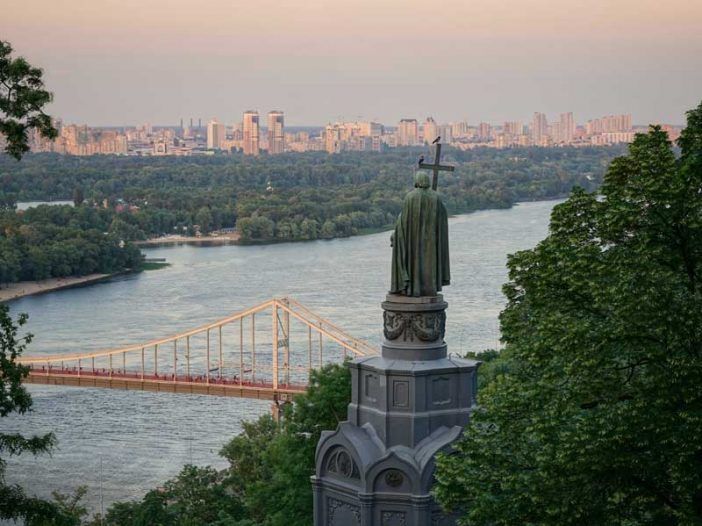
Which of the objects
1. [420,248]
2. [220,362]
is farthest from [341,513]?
[220,362]

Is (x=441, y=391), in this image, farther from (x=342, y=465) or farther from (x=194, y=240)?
(x=194, y=240)

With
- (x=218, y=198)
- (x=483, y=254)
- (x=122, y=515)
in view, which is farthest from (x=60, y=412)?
(x=218, y=198)

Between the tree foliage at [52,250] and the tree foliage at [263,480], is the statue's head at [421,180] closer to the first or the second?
the tree foliage at [263,480]

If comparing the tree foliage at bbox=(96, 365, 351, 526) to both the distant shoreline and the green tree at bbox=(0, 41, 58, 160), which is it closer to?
the green tree at bbox=(0, 41, 58, 160)

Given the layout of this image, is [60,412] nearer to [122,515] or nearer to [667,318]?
[122,515]

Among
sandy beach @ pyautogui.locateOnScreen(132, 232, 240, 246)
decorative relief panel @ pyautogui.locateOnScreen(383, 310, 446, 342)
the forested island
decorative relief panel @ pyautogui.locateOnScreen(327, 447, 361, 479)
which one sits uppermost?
decorative relief panel @ pyautogui.locateOnScreen(383, 310, 446, 342)

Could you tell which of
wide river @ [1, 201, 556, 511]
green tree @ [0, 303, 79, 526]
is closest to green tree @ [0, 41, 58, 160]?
green tree @ [0, 303, 79, 526]

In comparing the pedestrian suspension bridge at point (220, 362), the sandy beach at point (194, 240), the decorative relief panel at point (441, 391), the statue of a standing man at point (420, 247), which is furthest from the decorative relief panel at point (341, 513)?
the sandy beach at point (194, 240)
